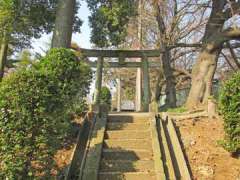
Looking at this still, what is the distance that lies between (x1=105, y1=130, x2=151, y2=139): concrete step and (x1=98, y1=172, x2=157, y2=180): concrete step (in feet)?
5.47

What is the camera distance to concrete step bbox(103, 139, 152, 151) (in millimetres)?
9008

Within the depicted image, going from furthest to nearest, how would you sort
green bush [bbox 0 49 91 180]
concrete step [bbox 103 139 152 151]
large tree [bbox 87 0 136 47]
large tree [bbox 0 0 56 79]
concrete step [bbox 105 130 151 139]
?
1. large tree [bbox 87 0 136 47]
2. large tree [bbox 0 0 56 79]
3. concrete step [bbox 105 130 151 139]
4. concrete step [bbox 103 139 152 151]
5. green bush [bbox 0 49 91 180]

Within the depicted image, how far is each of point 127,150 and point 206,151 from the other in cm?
189

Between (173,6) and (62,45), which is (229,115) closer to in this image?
(62,45)

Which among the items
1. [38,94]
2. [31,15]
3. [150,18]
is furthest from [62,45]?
[150,18]

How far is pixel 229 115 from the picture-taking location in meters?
8.80

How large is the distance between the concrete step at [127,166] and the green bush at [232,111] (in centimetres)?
187

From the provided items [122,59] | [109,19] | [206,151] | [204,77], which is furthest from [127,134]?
[122,59]

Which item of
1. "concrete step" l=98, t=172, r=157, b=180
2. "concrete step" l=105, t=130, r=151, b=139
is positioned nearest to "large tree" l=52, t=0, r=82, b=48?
"concrete step" l=105, t=130, r=151, b=139

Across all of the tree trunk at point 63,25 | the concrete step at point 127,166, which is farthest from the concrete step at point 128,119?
the tree trunk at point 63,25

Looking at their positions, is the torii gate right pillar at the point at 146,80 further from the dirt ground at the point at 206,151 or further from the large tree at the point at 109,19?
the dirt ground at the point at 206,151

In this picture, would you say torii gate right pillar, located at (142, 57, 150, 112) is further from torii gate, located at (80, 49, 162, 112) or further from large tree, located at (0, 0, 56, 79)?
large tree, located at (0, 0, 56, 79)

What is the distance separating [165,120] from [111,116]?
4.64 feet

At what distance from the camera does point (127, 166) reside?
8266mm
